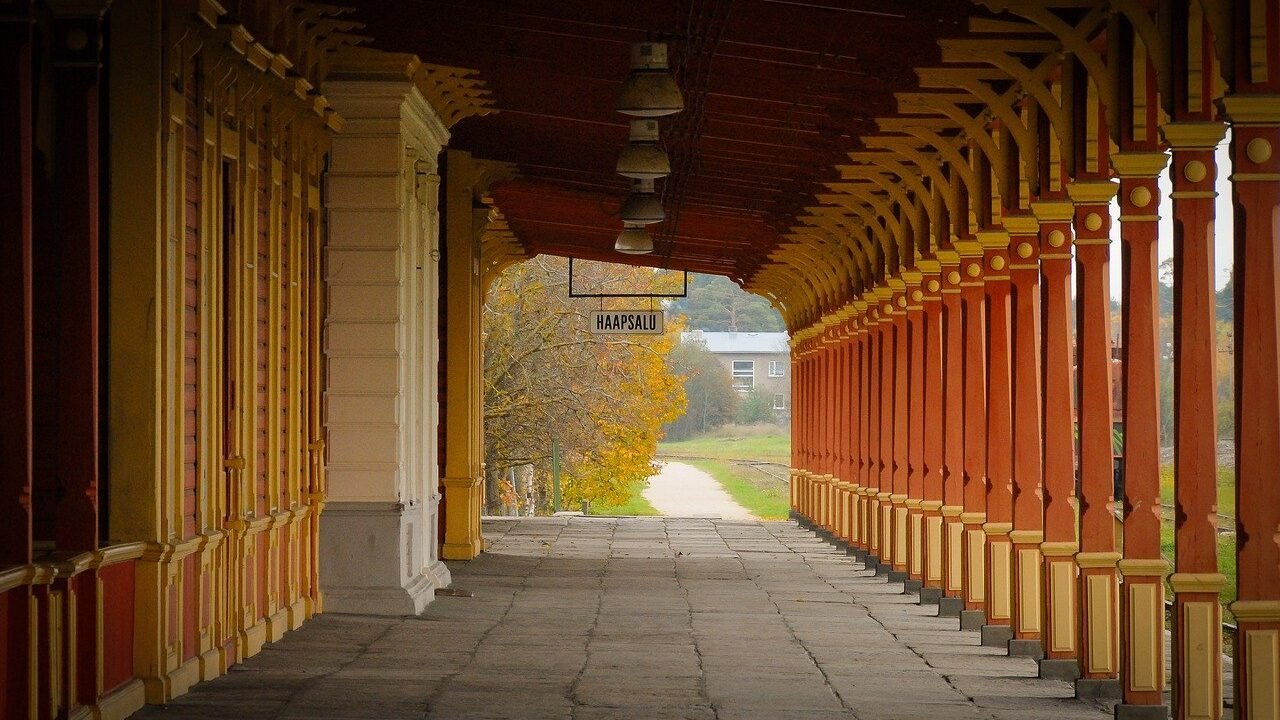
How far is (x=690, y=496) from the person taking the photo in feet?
212

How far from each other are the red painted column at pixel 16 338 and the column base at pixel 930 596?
9.62 metres

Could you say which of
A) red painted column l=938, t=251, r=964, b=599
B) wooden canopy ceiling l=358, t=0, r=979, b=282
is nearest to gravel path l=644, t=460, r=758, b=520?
wooden canopy ceiling l=358, t=0, r=979, b=282

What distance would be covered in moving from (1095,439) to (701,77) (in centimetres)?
436

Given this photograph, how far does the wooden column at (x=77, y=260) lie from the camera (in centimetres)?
776

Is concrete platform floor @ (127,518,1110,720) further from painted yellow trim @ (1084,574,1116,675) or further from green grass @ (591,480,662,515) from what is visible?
green grass @ (591,480,662,515)

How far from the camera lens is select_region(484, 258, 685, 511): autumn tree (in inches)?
1387

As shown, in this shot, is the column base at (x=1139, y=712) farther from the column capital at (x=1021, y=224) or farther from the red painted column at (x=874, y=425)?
the red painted column at (x=874, y=425)

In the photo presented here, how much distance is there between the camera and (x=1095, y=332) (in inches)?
383

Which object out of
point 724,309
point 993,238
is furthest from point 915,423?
point 724,309

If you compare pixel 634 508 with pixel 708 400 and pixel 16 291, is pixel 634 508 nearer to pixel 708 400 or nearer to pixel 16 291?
pixel 708 400

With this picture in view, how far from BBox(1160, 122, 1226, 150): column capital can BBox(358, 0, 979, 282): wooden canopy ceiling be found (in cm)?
256

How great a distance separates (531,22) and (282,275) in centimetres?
233

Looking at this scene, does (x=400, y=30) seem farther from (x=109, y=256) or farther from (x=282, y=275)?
(x=109, y=256)

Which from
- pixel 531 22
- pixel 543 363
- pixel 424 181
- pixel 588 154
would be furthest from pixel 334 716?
pixel 543 363
